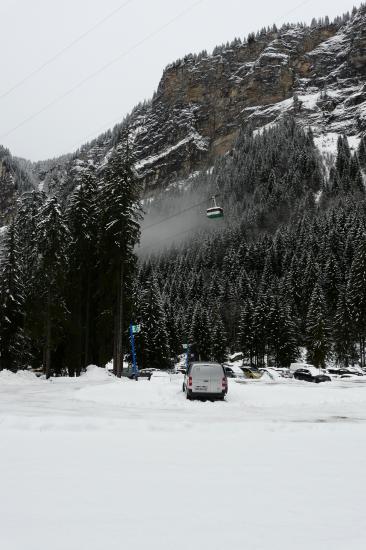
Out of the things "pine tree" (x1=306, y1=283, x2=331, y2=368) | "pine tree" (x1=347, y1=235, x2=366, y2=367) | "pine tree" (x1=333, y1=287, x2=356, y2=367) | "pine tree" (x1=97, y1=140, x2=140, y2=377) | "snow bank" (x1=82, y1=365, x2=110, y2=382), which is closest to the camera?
"snow bank" (x1=82, y1=365, x2=110, y2=382)

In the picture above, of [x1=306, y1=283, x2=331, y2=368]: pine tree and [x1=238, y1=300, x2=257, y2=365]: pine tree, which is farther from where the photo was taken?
[x1=238, y1=300, x2=257, y2=365]: pine tree

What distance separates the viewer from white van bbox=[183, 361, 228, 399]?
1900 cm

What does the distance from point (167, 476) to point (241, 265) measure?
137 meters

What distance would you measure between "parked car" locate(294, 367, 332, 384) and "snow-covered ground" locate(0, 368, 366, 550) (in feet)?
105

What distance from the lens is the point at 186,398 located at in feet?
63.8

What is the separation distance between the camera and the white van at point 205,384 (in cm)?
1900

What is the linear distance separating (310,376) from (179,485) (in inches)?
1560

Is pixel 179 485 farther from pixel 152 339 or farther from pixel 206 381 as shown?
pixel 152 339

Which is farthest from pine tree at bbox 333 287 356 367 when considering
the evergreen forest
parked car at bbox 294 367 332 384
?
parked car at bbox 294 367 332 384

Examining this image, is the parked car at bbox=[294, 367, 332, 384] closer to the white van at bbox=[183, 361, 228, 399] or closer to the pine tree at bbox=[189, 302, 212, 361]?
the white van at bbox=[183, 361, 228, 399]

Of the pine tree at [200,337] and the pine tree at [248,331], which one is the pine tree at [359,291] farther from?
the pine tree at [200,337]

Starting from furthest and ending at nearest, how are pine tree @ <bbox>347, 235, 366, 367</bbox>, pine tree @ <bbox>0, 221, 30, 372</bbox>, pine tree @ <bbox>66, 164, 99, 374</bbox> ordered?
pine tree @ <bbox>347, 235, 366, 367</bbox> → pine tree @ <bbox>0, 221, 30, 372</bbox> → pine tree @ <bbox>66, 164, 99, 374</bbox>

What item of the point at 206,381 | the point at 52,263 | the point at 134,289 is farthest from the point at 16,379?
the point at 206,381

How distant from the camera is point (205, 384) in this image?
1903 centimetres
